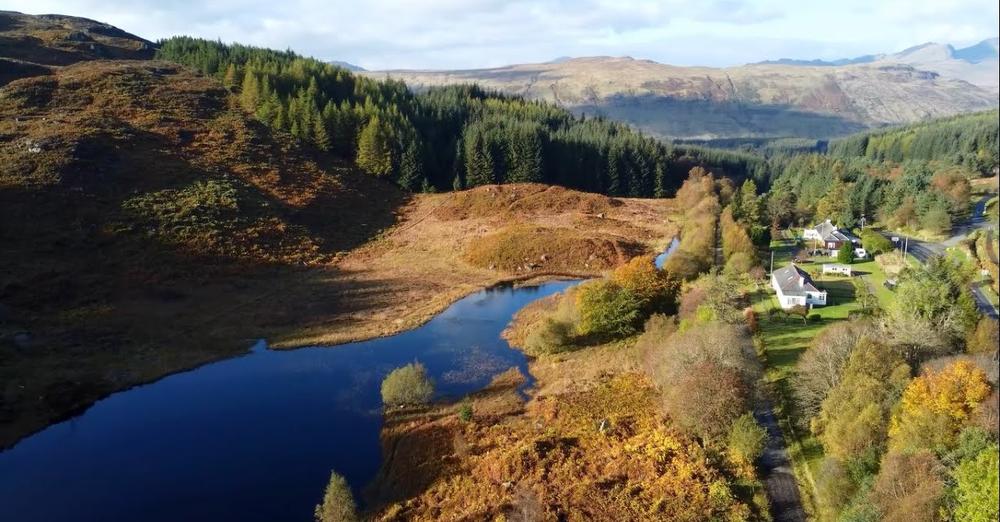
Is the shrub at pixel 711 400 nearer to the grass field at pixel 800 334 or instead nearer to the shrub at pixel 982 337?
the grass field at pixel 800 334

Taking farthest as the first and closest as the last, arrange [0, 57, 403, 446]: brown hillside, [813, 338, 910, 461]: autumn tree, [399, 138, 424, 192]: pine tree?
[399, 138, 424, 192]: pine tree, [0, 57, 403, 446]: brown hillside, [813, 338, 910, 461]: autumn tree

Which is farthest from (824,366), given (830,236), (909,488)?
(830,236)

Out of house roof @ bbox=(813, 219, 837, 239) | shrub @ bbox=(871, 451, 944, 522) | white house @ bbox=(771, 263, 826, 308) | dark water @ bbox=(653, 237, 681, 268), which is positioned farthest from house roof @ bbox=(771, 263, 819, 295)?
shrub @ bbox=(871, 451, 944, 522)

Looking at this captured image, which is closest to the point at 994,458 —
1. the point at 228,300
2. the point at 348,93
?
the point at 228,300

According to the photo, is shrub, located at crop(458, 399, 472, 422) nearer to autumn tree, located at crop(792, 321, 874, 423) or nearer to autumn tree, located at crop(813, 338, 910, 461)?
autumn tree, located at crop(792, 321, 874, 423)

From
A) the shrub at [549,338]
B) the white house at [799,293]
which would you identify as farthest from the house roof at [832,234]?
the shrub at [549,338]

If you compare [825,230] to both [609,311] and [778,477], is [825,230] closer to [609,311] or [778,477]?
[609,311]
